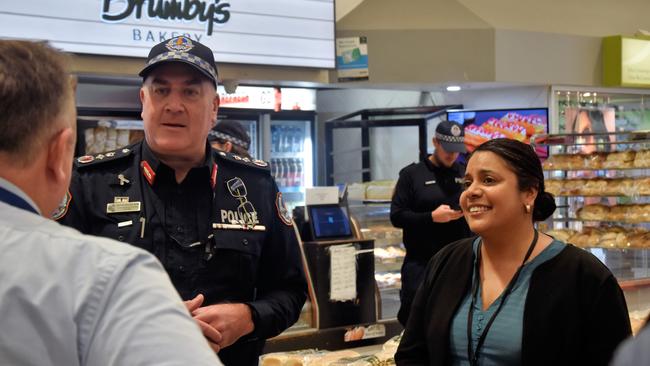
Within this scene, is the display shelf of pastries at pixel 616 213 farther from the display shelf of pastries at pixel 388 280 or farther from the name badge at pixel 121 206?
the name badge at pixel 121 206

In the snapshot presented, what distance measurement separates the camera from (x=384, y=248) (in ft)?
22.3

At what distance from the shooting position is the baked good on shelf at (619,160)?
610 centimetres

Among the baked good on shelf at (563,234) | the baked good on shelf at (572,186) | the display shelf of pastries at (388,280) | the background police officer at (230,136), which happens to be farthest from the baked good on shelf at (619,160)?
the background police officer at (230,136)

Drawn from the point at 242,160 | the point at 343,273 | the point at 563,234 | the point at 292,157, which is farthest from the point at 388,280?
the point at 242,160

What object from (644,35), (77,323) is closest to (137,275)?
(77,323)

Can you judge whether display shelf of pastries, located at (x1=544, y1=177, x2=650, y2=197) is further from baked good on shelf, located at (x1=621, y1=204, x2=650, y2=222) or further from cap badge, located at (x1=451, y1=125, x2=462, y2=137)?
cap badge, located at (x1=451, y1=125, x2=462, y2=137)

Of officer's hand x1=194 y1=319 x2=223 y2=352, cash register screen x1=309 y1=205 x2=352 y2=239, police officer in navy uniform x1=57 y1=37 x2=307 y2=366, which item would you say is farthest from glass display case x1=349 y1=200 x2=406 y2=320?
officer's hand x1=194 y1=319 x2=223 y2=352

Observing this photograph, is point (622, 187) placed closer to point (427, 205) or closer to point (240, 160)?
point (427, 205)

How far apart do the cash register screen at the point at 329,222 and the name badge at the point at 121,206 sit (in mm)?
3290

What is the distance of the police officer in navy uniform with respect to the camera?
7.00ft

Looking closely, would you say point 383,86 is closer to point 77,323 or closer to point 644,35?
point 644,35

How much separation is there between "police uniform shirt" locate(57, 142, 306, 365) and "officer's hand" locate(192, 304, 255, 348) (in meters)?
0.05

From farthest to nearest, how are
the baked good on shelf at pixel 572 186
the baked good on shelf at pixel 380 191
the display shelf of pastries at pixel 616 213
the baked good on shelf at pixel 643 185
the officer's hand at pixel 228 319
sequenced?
the baked good on shelf at pixel 380 191 → the baked good on shelf at pixel 572 186 → the display shelf of pastries at pixel 616 213 → the baked good on shelf at pixel 643 185 → the officer's hand at pixel 228 319

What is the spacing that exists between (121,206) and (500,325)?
119 cm
